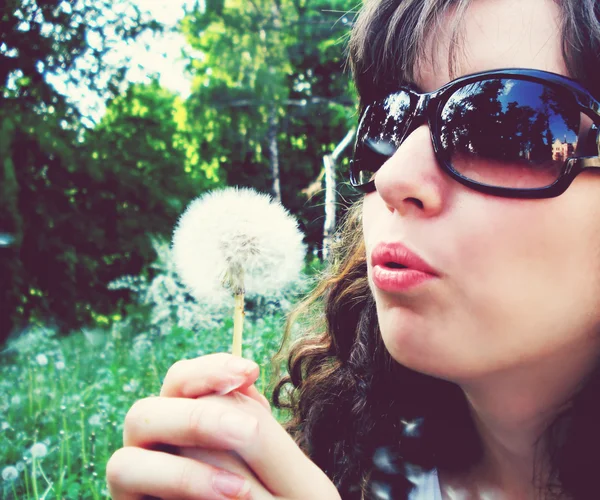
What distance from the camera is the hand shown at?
65cm

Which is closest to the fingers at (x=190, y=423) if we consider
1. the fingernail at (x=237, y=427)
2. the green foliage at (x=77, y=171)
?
the fingernail at (x=237, y=427)

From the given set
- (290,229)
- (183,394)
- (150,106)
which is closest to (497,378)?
(290,229)

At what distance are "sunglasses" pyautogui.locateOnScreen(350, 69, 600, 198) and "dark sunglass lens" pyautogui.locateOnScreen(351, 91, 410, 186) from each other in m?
0.11

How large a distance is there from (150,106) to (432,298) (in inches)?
197

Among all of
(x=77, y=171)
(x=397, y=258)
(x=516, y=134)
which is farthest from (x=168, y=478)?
(x=77, y=171)

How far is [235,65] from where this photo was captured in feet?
26.2

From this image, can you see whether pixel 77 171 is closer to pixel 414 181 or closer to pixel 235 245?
pixel 235 245

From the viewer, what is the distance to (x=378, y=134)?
1.07 m

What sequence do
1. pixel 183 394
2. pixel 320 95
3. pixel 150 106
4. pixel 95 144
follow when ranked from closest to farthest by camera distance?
pixel 183 394 < pixel 95 144 < pixel 150 106 < pixel 320 95

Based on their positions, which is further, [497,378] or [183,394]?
[497,378]

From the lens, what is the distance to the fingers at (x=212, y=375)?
2.13ft

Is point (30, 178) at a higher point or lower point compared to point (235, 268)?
higher

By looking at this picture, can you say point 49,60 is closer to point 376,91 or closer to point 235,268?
point 376,91

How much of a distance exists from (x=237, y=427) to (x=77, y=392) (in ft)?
6.44
